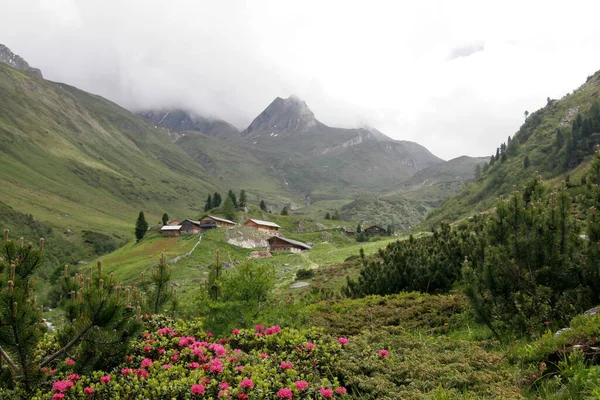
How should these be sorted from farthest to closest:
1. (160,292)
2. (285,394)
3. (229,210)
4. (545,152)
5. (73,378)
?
(545,152)
(229,210)
(160,292)
(73,378)
(285,394)

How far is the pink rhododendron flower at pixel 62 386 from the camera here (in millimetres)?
6133

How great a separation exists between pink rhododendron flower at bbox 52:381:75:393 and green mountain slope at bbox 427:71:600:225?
109m

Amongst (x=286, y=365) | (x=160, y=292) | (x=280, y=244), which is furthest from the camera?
(x=280, y=244)

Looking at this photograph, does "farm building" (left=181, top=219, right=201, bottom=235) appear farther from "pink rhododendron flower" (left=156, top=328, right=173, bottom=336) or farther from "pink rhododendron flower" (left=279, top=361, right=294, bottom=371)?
"pink rhododendron flower" (left=279, top=361, right=294, bottom=371)

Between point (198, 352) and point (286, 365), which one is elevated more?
point (198, 352)

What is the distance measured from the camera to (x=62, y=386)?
618 centimetres

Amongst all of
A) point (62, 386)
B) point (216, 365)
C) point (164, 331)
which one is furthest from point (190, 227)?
point (216, 365)

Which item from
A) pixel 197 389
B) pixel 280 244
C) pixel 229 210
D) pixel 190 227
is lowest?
pixel 280 244

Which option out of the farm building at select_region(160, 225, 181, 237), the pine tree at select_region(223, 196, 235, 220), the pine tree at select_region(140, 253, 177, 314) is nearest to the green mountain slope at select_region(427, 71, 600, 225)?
the pine tree at select_region(223, 196, 235, 220)

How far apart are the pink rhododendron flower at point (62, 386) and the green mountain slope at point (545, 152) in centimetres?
10872

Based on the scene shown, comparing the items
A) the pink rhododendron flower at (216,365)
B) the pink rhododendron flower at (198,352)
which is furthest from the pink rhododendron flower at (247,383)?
the pink rhododendron flower at (198,352)

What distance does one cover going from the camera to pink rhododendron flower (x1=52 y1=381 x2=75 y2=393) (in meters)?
6.13

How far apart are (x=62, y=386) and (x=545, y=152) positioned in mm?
177031

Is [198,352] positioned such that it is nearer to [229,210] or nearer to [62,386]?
[62,386]
